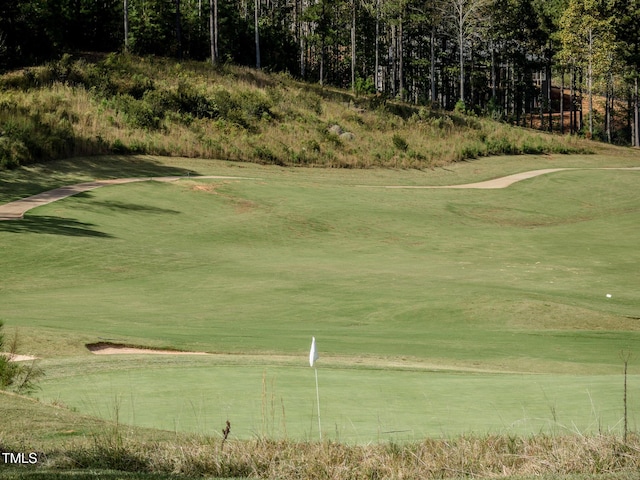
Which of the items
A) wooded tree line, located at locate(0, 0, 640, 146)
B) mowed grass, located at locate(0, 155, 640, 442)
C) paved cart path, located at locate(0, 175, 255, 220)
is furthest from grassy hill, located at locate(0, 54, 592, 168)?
mowed grass, located at locate(0, 155, 640, 442)

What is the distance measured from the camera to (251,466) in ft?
19.4

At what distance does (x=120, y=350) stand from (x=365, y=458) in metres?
7.53

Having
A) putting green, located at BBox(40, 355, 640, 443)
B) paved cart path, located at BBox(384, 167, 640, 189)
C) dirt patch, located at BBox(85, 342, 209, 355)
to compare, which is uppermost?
paved cart path, located at BBox(384, 167, 640, 189)

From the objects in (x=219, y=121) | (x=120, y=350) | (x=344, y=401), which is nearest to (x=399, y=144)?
(x=219, y=121)

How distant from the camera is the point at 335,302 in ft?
60.5

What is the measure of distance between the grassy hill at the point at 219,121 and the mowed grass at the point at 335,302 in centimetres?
469

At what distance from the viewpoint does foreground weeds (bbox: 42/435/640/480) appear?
582cm

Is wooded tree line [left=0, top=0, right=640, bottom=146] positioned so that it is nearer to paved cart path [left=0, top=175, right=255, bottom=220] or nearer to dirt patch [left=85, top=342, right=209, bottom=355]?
paved cart path [left=0, top=175, right=255, bottom=220]

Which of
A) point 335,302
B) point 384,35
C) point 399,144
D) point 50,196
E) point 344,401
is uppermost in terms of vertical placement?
point 384,35

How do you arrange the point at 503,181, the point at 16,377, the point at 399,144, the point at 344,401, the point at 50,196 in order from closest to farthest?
the point at 344,401 < the point at 16,377 < the point at 50,196 < the point at 503,181 < the point at 399,144

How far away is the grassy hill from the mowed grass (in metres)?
4.69

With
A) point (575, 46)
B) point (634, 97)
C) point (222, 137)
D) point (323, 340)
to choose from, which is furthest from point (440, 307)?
point (634, 97)

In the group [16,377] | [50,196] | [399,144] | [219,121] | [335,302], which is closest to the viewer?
[16,377]

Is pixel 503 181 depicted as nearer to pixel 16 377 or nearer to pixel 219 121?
pixel 219 121
